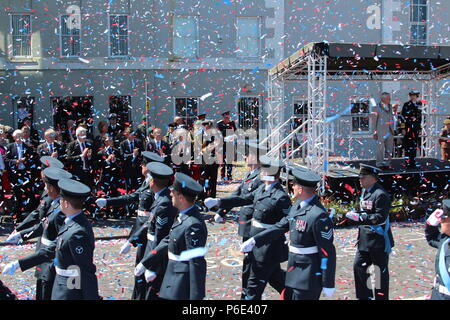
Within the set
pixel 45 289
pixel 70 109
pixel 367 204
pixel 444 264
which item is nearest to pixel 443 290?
pixel 444 264

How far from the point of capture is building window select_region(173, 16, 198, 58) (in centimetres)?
2230

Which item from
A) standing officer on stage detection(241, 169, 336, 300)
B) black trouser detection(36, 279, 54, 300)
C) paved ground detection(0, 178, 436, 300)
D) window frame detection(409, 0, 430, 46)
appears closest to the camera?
standing officer on stage detection(241, 169, 336, 300)

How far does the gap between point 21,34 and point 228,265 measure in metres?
17.6

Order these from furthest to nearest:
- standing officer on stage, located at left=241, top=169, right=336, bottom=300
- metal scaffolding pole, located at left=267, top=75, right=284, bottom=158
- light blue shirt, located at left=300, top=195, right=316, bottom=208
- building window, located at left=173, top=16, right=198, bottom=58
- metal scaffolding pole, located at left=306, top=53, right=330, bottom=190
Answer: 1. building window, located at left=173, top=16, right=198, bottom=58
2. metal scaffolding pole, located at left=267, top=75, right=284, bottom=158
3. metal scaffolding pole, located at left=306, top=53, right=330, bottom=190
4. light blue shirt, located at left=300, top=195, right=316, bottom=208
5. standing officer on stage, located at left=241, top=169, right=336, bottom=300

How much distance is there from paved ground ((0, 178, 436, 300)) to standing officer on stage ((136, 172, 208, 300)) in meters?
1.73

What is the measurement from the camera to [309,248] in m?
4.90

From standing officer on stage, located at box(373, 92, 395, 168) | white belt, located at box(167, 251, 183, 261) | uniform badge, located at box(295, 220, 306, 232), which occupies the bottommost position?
white belt, located at box(167, 251, 183, 261)

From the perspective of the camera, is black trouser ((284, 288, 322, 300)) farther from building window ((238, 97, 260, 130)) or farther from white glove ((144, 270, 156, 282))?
building window ((238, 97, 260, 130))

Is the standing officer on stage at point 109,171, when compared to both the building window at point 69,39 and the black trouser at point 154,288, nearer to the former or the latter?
the black trouser at point 154,288

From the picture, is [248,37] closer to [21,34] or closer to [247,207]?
[21,34]

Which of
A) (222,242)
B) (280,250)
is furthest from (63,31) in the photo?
(280,250)

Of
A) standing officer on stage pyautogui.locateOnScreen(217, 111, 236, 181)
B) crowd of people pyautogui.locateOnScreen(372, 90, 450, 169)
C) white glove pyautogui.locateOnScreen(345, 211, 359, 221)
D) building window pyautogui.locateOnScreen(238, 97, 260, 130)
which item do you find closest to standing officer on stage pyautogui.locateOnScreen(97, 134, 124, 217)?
standing officer on stage pyautogui.locateOnScreen(217, 111, 236, 181)

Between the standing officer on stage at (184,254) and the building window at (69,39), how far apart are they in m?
18.6
